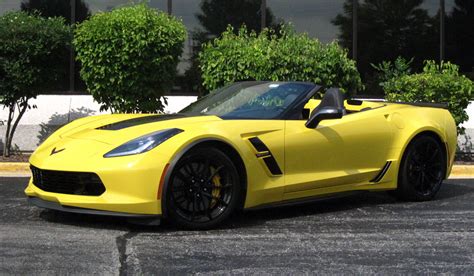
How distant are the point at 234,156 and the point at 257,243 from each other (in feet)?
2.64

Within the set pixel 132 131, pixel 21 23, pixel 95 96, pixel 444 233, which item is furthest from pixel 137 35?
pixel 444 233

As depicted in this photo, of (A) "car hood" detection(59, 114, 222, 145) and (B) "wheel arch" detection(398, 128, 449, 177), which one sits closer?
(A) "car hood" detection(59, 114, 222, 145)

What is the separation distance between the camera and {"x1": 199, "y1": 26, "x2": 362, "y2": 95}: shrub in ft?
31.6

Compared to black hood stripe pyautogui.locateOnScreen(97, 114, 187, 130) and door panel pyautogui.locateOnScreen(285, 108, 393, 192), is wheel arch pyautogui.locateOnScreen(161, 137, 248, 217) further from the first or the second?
black hood stripe pyautogui.locateOnScreen(97, 114, 187, 130)

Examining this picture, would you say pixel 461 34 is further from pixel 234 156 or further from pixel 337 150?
pixel 234 156

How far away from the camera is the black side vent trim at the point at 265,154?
524 cm

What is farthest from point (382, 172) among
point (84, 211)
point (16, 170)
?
point (16, 170)

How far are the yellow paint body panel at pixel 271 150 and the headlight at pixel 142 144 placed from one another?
5cm

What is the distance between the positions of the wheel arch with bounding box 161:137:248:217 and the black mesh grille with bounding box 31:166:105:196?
496 millimetres

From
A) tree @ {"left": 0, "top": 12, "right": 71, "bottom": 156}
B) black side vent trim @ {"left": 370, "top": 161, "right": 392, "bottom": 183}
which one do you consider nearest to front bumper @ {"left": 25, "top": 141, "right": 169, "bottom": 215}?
black side vent trim @ {"left": 370, "top": 161, "right": 392, "bottom": 183}

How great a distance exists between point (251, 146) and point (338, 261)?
1.36m

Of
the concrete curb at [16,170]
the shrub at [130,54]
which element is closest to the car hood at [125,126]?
the concrete curb at [16,170]

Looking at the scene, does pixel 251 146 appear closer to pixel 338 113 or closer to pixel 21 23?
pixel 338 113

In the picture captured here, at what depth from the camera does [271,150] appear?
17.4ft
